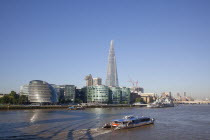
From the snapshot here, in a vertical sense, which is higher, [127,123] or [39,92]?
[39,92]

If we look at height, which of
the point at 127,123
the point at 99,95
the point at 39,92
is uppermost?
the point at 39,92

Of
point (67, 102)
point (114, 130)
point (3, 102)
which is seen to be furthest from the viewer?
point (67, 102)

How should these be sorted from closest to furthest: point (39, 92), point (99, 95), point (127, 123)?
point (127, 123), point (39, 92), point (99, 95)

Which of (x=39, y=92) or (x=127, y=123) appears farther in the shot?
(x=39, y=92)

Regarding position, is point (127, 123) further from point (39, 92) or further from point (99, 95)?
point (99, 95)

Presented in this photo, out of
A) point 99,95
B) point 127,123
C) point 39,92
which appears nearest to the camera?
point 127,123

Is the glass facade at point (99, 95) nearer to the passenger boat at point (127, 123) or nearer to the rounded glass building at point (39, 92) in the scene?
the rounded glass building at point (39, 92)

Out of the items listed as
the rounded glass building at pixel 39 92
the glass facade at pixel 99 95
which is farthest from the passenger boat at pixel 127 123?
the glass facade at pixel 99 95

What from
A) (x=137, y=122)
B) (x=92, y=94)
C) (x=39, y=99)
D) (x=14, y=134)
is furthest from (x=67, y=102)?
(x=14, y=134)

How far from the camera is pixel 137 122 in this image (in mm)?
49531

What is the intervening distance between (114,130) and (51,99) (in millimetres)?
113627

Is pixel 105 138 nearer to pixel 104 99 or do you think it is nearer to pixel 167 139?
pixel 167 139

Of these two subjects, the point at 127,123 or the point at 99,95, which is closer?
the point at 127,123

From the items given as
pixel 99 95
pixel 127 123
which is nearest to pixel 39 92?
pixel 99 95
